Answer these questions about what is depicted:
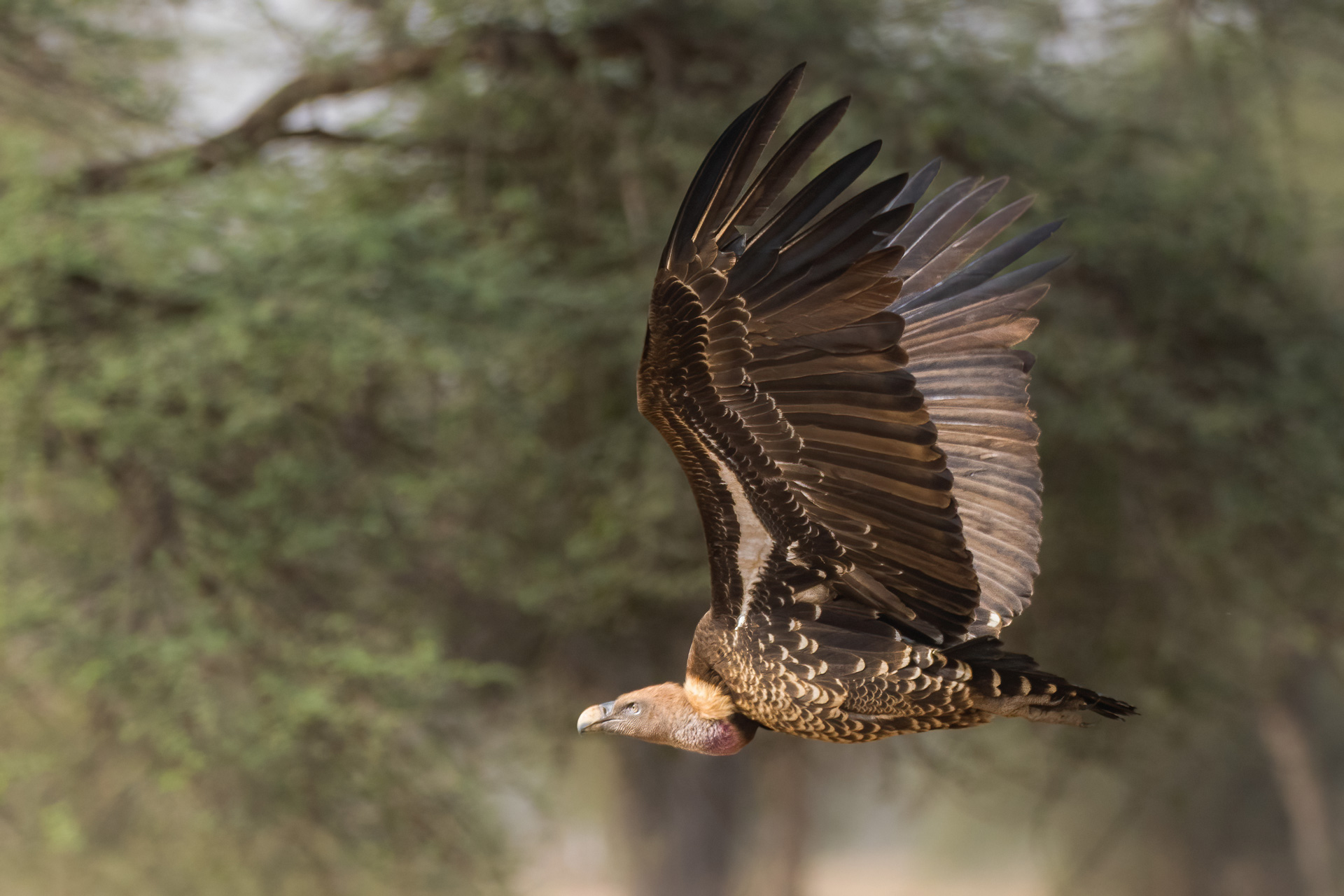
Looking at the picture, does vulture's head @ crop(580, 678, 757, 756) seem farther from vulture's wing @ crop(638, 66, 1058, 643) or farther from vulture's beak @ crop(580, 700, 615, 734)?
vulture's wing @ crop(638, 66, 1058, 643)

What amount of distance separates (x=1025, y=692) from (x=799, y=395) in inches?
29.2

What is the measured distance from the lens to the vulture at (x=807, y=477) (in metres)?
2.44

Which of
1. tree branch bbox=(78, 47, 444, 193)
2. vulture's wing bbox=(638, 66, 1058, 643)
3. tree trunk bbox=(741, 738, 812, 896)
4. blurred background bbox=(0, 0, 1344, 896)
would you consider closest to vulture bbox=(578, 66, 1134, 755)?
vulture's wing bbox=(638, 66, 1058, 643)

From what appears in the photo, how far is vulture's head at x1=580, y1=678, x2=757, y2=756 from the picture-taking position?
2.84 meters

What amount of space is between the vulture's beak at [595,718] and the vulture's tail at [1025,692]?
728 mm

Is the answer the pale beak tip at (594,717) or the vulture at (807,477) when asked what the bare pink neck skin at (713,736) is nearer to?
the vulture at (807,477)

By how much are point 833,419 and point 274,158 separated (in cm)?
614

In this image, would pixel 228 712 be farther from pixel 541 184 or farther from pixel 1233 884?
pixel 1233 884

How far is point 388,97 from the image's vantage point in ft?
27.3

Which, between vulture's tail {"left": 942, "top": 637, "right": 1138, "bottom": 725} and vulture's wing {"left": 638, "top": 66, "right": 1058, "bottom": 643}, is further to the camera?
vulture's tail {"left": 942, "top": 637, "right": 1138, "bottom": 725}

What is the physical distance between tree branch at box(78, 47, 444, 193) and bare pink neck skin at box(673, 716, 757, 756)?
18.3 feet

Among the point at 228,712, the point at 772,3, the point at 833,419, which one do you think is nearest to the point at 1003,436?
the point at 833,419

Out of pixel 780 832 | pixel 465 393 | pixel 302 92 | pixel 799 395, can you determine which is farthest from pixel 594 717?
pixel 780 832

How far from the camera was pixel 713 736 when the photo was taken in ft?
9.34
